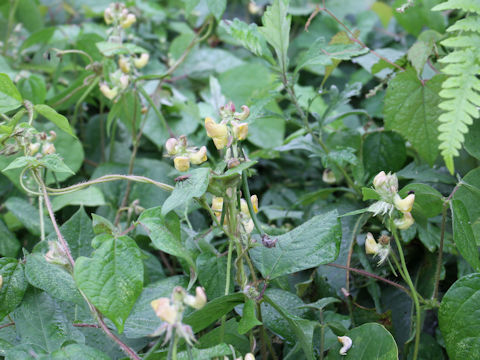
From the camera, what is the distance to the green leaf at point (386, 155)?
1010mm

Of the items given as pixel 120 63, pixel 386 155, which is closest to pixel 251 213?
pixel 386 155

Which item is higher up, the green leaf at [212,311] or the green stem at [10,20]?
the green stem at [10,20]

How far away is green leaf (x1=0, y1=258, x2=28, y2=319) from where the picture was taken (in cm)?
72

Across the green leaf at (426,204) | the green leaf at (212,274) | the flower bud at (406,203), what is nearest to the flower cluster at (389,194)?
the flower bud at (406,203)

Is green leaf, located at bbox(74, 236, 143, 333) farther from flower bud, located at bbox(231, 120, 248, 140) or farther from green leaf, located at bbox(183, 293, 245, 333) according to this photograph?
flower bud, located at bbox(231, 120, 248, 140)

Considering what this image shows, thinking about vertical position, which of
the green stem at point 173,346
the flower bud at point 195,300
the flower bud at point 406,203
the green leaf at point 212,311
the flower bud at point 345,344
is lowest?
the flower bud at point 345,344

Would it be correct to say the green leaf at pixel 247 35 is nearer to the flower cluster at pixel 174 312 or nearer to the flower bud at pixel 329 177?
the flower bud at pixel 329 177

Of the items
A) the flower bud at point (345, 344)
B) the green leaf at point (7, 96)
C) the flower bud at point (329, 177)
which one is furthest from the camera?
the flower bud at point (329, 177)

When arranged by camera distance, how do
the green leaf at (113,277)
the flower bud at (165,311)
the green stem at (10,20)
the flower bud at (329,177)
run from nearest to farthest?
1. the flower bud at (165,311)
2. the green leaf at (113,277)
3. the flower bud at (329,177)
4. the green stem at (10,20)

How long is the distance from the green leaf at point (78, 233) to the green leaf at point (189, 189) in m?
0.25

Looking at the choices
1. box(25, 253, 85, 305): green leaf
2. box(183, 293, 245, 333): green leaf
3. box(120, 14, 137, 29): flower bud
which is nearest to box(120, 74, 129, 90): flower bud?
box(120, 14, 137, 29): flower bud

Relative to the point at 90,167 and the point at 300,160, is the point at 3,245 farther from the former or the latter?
the point at 300,160

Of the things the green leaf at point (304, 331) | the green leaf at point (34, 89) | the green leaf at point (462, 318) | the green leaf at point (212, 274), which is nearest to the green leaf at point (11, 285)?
the green leaf at point (212, 274)

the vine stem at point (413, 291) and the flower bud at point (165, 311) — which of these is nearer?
the flower bud at point (165, 311)
